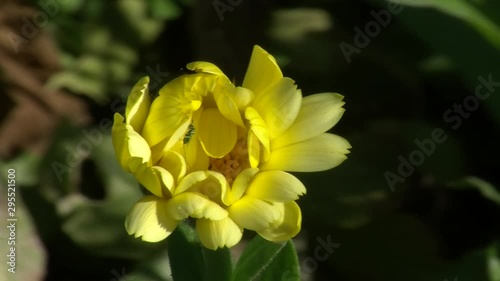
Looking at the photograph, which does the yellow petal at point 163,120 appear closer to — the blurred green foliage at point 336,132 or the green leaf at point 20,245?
the blurred green foliage at point 336,132

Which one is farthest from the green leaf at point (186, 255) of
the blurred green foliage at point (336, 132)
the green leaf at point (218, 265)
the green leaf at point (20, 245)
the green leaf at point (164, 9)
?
the green leaf at point (164, 9)

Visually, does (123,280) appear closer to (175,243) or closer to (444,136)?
(175,243)

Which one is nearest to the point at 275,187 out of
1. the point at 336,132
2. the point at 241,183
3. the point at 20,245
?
the point at 241,183

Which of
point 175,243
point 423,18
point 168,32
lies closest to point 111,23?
point 168,32

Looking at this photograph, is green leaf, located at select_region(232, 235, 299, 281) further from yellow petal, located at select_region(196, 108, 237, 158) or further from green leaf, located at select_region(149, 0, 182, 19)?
green leaf, located at select_region(149, 0, 182, 19)

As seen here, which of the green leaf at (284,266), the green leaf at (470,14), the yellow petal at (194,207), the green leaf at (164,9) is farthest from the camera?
the green leaf at (164,9)

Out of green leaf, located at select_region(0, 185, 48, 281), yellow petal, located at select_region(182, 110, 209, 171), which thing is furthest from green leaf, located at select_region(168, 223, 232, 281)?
green leaf, located at select_region(0, 185, 48, 281)

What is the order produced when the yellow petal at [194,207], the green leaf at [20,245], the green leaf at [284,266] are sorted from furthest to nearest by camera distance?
the green leaf at [20,245] → the green leaf at [284,266] → the yellow petal at [194,207]
